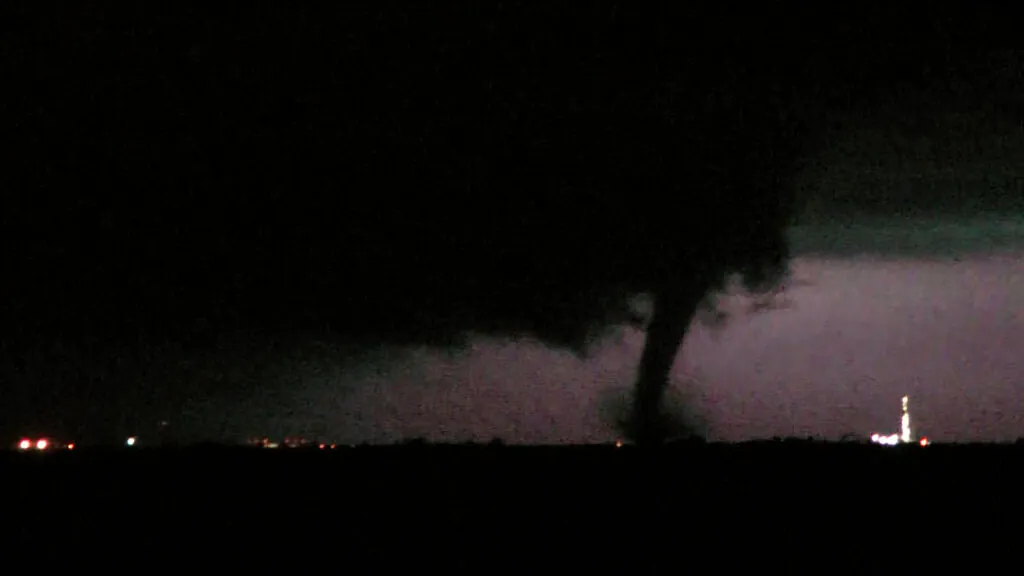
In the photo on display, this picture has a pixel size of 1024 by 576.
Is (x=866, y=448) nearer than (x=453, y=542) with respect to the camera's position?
No

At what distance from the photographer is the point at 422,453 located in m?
7.54

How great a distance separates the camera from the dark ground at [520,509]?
6.59 metres

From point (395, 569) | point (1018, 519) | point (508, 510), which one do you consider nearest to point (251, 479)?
point (395, 569)

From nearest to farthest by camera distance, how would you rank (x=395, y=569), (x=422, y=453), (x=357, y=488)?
(x=395, y=569), (x=357, y=488), (x=422, y=453)

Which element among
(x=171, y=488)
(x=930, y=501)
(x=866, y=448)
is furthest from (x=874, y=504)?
(x=171, y=488)

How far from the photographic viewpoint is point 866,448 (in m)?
7.64

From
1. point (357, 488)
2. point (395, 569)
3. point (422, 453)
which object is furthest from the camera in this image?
point (422, 453)

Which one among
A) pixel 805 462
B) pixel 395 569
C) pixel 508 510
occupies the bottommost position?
pixel 395 569

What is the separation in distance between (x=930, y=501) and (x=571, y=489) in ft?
7.43

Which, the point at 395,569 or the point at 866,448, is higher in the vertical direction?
the point at 866,448

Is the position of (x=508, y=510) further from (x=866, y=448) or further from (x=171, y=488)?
(x=866, y=448)

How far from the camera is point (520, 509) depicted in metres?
6.86

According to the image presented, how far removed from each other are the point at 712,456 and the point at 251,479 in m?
3.04

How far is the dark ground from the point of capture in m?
6.59
